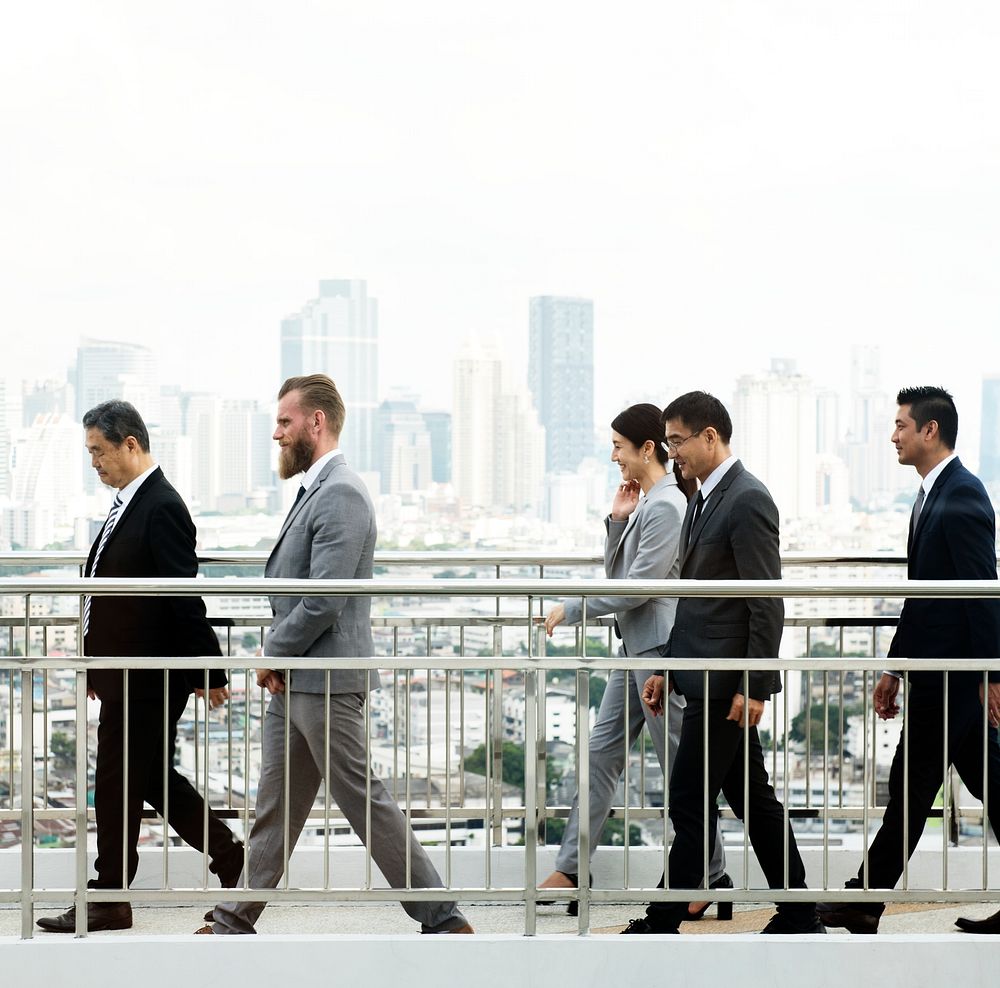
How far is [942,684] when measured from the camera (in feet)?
12.7

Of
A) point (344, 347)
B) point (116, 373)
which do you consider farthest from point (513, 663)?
point (344, 347)

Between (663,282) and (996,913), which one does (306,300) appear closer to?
(663,282)

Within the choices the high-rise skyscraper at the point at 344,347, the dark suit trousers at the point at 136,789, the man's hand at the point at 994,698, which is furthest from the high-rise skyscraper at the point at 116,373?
the man's hand at the point at 994,698

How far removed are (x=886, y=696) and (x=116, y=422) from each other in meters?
2.73

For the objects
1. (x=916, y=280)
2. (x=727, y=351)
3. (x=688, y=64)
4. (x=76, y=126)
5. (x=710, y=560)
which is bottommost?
(x=710, y=560)

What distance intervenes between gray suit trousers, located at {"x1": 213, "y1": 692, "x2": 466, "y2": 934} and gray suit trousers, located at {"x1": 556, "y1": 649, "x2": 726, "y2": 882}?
0.70m

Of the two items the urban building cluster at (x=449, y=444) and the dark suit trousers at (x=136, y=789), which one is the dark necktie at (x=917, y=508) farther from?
the urban building cluster at (x=449, y=444)

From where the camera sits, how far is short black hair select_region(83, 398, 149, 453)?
4.25 metres

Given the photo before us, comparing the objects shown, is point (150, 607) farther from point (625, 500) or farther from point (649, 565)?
point (625, 500)

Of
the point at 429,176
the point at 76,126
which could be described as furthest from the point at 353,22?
the point at 76,126

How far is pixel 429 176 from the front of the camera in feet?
165

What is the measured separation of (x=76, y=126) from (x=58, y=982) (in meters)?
48.7

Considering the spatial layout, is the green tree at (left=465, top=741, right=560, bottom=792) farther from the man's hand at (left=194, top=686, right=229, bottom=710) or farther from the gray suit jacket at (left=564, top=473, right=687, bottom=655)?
the man's hand at (left=194, top=686, right=229, bottom=710)

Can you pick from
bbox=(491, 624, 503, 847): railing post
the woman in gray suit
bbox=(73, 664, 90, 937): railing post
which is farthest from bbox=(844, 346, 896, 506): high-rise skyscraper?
bbox=(73, 664, 90, 937): railing post
